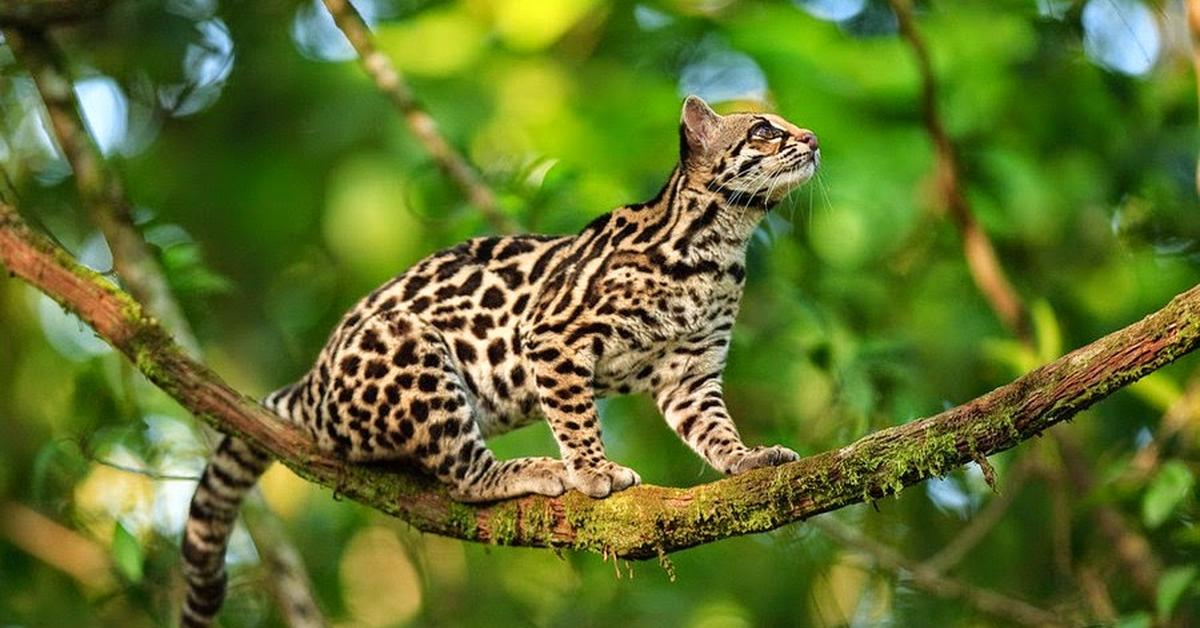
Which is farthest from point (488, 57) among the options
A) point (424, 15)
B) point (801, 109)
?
point (801, 109)

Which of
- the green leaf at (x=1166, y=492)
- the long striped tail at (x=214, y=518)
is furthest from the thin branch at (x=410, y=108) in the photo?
the green leaf at (x=1166, y=492)

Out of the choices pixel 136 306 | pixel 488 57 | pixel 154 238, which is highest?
pixel 136 306

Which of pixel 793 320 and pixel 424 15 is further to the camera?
pixel 424 15

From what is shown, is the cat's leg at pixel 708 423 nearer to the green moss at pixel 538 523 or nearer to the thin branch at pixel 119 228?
the green moss at pixel 538 523

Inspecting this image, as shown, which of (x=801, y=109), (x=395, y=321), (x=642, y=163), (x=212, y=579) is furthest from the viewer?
(x=642, y=163)

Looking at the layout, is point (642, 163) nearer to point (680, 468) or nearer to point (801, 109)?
point (801, 109)

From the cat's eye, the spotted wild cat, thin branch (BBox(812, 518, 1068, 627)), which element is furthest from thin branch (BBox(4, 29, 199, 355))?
thin branch (BBox(812, 518, 1068, 627))

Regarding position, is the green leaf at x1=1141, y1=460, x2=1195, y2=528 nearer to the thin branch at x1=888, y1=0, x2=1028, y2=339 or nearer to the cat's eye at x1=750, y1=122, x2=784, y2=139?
the thin branch at x1=888, y1=0, x2=1028, y2=339
